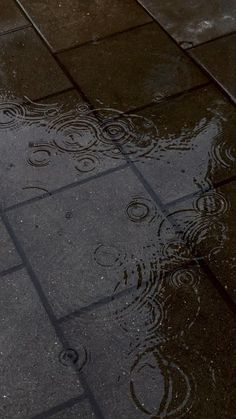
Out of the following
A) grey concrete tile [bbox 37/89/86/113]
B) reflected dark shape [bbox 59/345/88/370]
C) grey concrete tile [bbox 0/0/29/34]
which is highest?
grey concrete tile [bbox 0/0/29/34]

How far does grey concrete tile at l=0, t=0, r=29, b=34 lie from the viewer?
15.2 feet

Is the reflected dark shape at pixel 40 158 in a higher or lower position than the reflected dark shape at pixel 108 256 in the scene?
higher

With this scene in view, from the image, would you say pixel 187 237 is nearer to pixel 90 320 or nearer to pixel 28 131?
pixel 90 320

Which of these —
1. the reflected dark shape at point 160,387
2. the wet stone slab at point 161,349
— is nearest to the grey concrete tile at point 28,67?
the wet stone slab at point 161,349

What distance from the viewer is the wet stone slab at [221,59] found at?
13.2 feet

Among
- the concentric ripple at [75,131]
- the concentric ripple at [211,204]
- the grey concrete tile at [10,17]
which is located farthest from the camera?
the grey concrete tile at [10,17]

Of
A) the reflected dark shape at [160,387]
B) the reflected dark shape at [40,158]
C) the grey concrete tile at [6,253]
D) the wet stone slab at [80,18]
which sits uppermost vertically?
the wet stone slab at [80,18]

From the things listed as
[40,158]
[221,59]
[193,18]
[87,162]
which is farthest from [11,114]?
[193,18]

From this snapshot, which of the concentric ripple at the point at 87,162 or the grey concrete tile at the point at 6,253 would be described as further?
the concentric ripple at the point at 87,162

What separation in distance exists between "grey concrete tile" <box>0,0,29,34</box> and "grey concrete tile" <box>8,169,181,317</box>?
1655 millimetres

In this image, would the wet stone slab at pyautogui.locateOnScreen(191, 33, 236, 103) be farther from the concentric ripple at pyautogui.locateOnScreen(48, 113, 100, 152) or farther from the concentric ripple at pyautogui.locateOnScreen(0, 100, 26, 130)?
the concentric ripple at pyautogui.locateOnScreen(0, 100, 26, 130)

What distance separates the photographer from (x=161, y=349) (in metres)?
2.88

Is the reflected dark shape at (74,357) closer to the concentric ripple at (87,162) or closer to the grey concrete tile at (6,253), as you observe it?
the grey concrete tile at (6,253)

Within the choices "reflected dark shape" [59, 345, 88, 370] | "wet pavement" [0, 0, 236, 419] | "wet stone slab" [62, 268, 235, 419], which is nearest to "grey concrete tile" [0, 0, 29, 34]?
"wet pavement" [0, 0, 236, 419]
